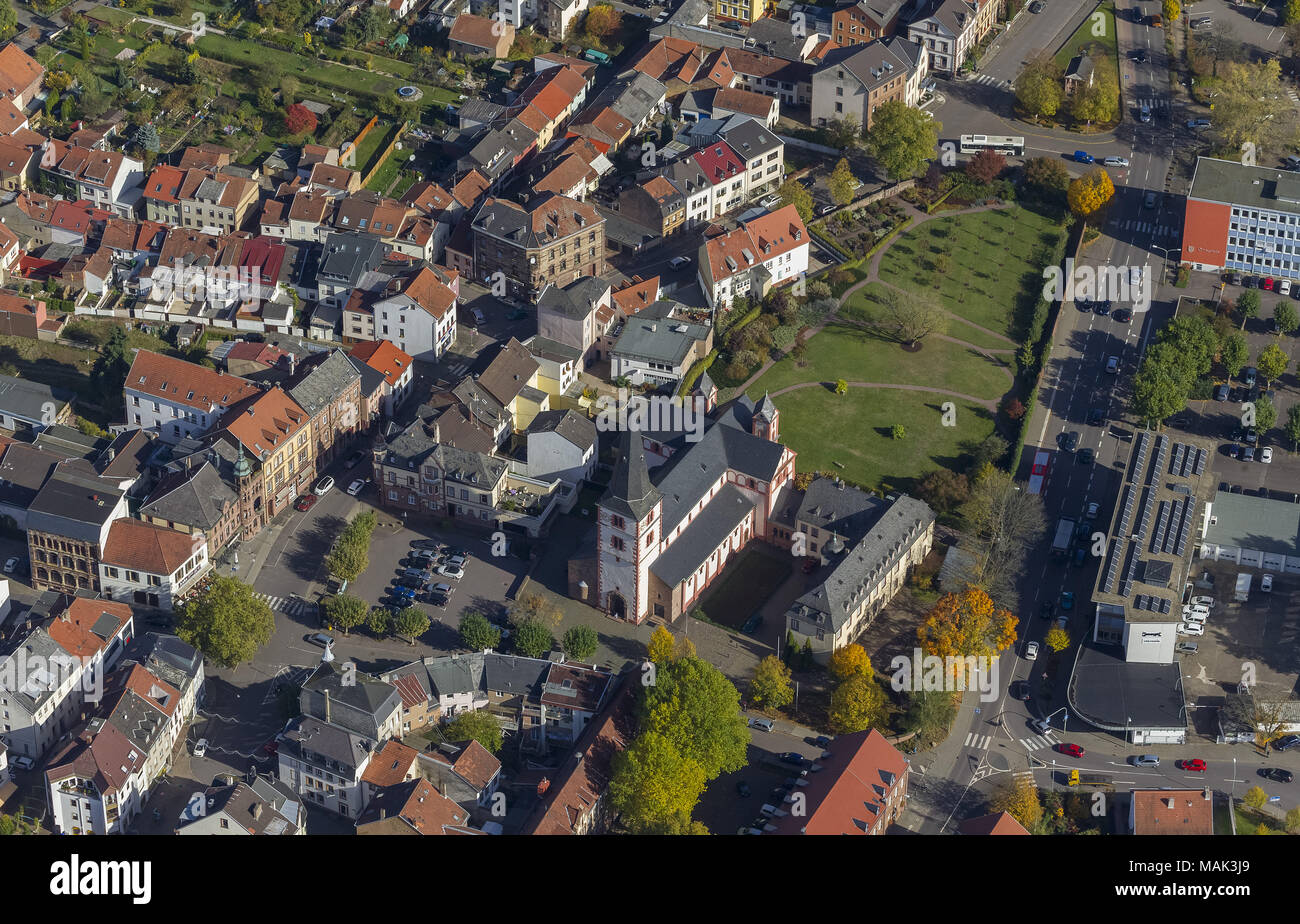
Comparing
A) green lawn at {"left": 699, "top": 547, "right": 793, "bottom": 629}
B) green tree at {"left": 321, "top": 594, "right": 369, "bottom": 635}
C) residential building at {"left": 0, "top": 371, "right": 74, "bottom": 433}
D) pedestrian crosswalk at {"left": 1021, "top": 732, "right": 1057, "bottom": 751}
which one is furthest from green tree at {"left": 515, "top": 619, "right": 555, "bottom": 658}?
residential building at {"left": 0, "top": 371, "right": 74, "bottom": 433}

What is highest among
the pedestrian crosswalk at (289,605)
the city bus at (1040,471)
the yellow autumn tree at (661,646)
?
the city bus at (1040,471)

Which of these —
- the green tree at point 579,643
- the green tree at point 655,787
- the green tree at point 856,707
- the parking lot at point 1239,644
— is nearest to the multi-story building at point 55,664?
the green tree at point 579,643

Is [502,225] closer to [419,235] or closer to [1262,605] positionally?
[419,235]

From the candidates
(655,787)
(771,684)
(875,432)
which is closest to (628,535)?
(771,684)

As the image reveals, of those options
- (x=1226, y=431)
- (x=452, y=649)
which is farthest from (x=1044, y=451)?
(x=452, y=649)

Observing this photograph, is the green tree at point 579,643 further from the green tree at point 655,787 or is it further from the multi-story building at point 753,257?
the multi-story building at point 753,257

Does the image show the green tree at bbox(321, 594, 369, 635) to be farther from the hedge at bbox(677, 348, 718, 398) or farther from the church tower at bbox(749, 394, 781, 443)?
the hedge at bbox(677, 348, 718, 398)
